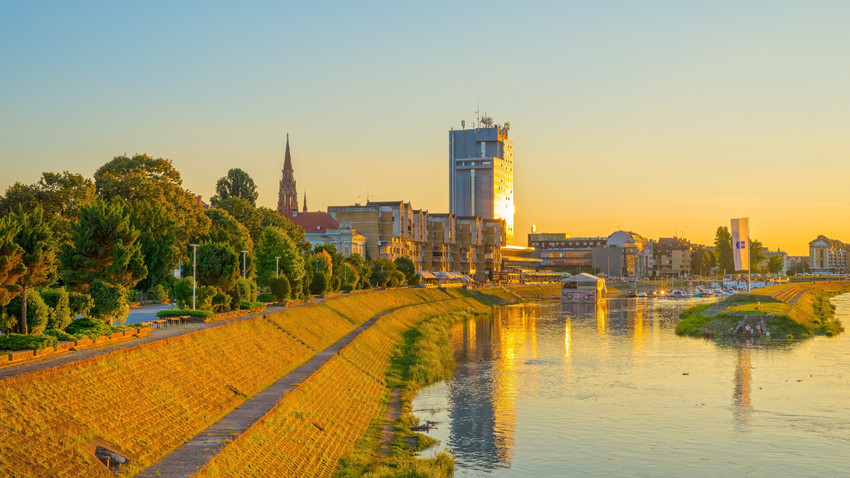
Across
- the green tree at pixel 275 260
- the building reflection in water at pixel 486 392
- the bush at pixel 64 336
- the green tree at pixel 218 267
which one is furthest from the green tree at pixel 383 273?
the bush at pixel 64 336

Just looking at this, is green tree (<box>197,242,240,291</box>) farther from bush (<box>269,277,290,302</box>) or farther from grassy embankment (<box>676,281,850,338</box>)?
grassy embankment (<box>676,281,850,338</box>)

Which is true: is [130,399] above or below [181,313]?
below

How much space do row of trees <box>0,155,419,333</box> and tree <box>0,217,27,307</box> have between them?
0.05 metres

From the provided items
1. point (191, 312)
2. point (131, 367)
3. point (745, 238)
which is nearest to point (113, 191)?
point (191, 312)

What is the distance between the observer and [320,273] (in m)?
105

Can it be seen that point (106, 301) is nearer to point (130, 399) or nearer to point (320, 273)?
point (130, 399)

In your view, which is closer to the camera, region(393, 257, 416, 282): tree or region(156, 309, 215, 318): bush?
region(156, 309, 215, 318): bush

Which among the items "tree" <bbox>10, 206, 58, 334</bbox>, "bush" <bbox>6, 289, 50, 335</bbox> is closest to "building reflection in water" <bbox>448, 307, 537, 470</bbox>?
"bush" <bbox>6, 289, 50, 335</bbox>

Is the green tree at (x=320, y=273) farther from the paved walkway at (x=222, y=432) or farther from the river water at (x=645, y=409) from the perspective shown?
the paved walkway at (x=222, y=432)

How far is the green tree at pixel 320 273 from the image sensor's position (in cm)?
10456

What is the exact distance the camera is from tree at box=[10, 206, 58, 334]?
136 ft

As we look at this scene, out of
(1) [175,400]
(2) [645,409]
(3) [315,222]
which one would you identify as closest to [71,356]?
(1) [175,400]

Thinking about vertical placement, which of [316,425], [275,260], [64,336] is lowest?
[316,425]

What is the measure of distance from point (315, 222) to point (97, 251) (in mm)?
128569
